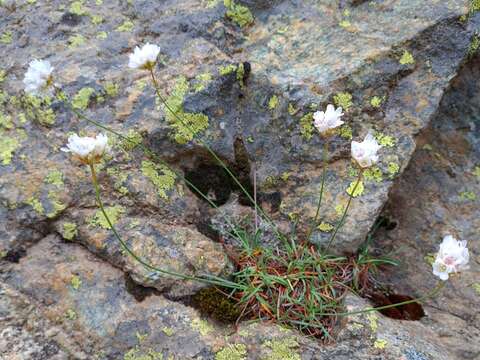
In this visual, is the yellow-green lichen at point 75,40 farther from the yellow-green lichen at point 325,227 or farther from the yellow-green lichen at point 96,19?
the yellow-green lichen at point 325,227

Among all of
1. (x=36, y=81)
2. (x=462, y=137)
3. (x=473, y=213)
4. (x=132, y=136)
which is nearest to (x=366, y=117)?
(x=462, y=137)

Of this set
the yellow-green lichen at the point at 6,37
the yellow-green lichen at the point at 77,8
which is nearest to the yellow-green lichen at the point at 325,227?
the yellow-green lichen at the point at 77,8

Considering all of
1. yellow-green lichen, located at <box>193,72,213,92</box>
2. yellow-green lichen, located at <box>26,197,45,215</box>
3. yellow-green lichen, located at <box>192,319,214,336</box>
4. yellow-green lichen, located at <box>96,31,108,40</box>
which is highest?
yellow-green lichen, located at <box>96,31,108,40</box>

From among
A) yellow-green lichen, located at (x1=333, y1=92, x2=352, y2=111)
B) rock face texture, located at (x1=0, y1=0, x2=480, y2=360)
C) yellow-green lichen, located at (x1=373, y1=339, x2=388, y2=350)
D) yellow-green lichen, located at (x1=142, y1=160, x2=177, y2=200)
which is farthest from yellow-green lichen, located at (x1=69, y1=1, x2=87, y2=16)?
yellow-green lichen, located at (x1=373, y1=339, x2=388, y2=350)

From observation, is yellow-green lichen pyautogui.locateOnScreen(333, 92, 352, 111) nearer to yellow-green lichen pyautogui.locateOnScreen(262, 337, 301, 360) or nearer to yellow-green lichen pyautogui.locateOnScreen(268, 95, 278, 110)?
yellow-green lichen pyautogui.locateOnScreen(268, 95, 278, 110)

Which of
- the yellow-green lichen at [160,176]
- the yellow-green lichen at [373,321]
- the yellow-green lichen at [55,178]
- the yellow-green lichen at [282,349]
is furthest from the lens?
the yellow-green lichen at [160,176]

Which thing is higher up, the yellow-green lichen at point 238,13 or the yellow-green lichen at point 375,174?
the yellow-green lichen at point 238,13

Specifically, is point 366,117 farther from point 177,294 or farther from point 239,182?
point 177,294
